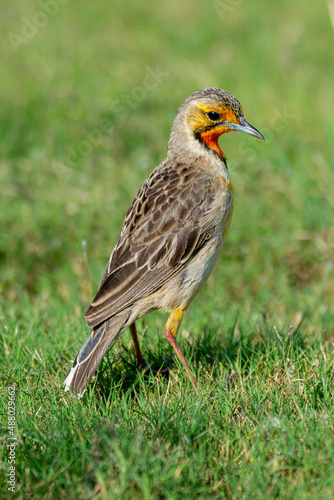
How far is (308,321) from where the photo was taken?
657 cm

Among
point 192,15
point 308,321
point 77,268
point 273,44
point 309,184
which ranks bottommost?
point 308,321

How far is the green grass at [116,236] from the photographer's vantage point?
12.3ft

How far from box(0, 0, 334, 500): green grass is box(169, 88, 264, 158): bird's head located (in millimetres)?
1523

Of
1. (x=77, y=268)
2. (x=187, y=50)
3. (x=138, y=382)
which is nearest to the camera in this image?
(x=138, y=382)

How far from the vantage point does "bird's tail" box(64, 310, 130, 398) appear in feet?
14.8

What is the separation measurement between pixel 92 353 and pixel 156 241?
36.6 inches

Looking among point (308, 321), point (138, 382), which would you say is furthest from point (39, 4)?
point (138, 382)

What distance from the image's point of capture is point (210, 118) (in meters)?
5.28

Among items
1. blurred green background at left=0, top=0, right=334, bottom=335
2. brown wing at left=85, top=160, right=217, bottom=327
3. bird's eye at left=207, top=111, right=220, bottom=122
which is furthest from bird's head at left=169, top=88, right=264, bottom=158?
blurred green background at left=0, top=0, right=334, bottom=335

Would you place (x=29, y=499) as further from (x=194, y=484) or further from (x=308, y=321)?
(x=308, y=321)

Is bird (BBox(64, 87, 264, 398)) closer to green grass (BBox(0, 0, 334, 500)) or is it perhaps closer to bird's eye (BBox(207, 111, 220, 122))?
bird's eye (BBox(207, 111, 220, 122))

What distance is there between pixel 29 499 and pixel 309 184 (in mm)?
5670

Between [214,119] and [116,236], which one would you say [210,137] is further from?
[116,236]

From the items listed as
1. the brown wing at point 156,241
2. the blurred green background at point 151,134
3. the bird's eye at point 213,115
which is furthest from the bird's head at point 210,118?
the blurred green background at point 151,134
